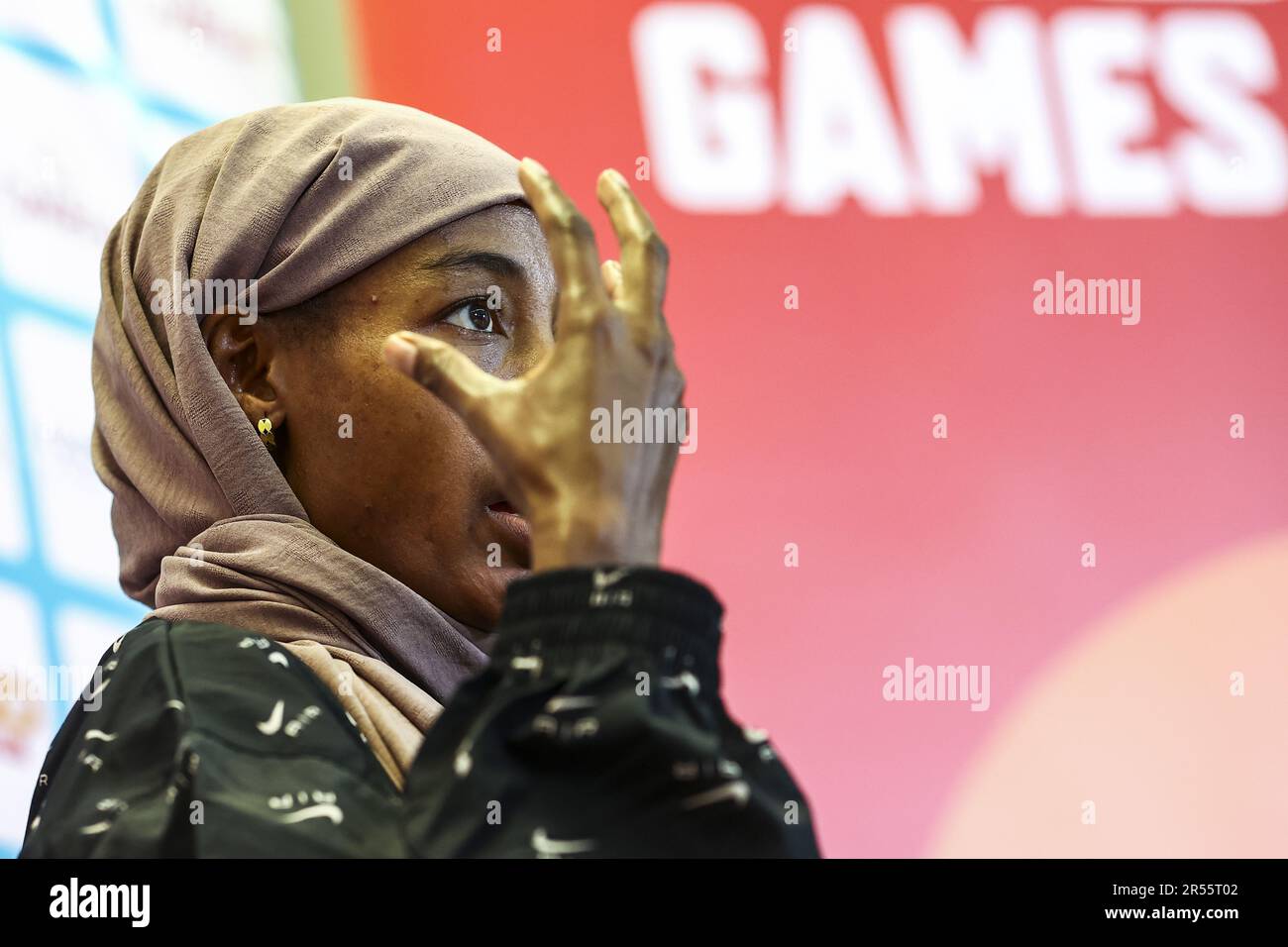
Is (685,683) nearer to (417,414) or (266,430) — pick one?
(417,414)

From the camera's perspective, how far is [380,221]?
4.75ft

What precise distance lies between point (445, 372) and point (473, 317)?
40 centimetres

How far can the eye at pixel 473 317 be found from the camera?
1.45m

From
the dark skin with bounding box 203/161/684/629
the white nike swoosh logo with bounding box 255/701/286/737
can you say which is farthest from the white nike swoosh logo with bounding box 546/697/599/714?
the dark skin with bounding box 203/161/684/629

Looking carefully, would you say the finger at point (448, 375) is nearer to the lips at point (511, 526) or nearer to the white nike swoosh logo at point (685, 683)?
the white nike swoosh logo at point (685, 683)

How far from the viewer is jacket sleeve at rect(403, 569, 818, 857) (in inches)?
36.2

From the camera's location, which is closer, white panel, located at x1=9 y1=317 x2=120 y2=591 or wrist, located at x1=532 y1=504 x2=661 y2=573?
wrist, located at x1=532 y1=504 x2=661 y2=573

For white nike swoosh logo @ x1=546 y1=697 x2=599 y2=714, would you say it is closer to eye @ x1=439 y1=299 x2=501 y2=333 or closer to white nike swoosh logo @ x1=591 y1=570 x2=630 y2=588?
white nike swoosh logo @ x1=591 y1=570 x2=630 y2=588

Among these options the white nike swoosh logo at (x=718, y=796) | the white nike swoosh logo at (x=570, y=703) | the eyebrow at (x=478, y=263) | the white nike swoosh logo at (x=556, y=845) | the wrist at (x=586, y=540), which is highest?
the eyebrow at (x=478, y=263)

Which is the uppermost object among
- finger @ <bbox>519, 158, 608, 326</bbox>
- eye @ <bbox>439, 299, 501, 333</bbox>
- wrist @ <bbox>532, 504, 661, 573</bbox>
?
eye @ <bbox>439, 299, 501, 333</bbox>

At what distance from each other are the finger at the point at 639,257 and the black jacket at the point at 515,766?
0.72 feet

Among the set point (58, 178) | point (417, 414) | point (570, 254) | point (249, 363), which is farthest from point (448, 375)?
point (58, 178)

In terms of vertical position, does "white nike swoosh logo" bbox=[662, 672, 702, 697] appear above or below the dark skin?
below

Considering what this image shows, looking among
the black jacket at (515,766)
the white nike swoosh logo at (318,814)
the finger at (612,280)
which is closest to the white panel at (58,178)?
the finger at (612,280)
